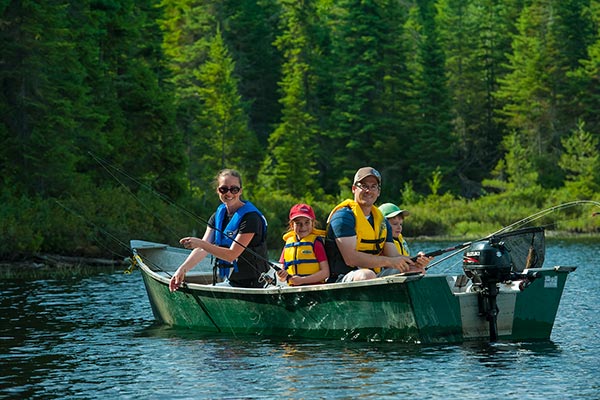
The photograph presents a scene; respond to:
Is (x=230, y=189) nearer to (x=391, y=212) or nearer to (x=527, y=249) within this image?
(x=391, y=212)

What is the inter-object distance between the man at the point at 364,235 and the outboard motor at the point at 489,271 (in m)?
0.62

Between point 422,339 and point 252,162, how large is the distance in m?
51.4

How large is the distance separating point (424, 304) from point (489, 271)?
0.87m

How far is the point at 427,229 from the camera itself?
5022cm

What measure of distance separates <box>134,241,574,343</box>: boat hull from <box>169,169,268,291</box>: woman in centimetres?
39

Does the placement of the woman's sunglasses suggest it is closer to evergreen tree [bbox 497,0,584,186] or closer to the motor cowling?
the motor cowling

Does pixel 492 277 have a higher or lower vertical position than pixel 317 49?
lower

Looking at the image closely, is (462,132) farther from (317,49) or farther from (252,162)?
(252,162)

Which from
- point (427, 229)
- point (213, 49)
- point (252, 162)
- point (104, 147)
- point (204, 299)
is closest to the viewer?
point (204, 299)

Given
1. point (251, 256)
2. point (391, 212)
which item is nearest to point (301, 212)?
point (251, 256)

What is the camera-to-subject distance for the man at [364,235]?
1361 cm

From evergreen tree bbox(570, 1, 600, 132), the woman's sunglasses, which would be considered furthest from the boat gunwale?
evergreen tree bbox(570, 1, 600, 132)

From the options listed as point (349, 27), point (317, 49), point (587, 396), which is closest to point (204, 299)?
point (587, 396)

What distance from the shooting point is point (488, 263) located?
1350cm
